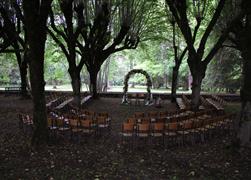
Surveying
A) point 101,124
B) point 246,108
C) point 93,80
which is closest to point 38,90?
point 101,124

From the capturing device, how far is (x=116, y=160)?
8.03 m

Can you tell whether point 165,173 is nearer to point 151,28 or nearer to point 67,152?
point 67,152

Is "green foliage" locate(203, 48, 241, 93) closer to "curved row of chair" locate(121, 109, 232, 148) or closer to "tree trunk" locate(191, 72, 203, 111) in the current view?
"tree trunk" locate(191, 72, 203, 111)

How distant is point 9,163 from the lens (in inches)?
297

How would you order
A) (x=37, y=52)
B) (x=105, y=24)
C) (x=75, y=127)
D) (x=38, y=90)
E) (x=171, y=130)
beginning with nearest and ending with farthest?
(x=37, y=52), (x=38, y=90), (x=171, y=130), (x=75, y=127), (x=105, y=24)

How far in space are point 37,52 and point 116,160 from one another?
4066 mm

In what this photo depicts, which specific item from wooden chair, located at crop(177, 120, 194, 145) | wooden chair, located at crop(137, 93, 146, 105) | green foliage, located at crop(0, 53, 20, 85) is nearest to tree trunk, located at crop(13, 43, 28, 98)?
wooden chair, located at crop(137, 93, 146, 105)

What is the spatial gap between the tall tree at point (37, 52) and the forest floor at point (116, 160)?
0.67 meters

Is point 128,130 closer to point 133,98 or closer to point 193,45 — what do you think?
point 193,45

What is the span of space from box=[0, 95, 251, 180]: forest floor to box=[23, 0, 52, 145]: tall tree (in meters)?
0.67

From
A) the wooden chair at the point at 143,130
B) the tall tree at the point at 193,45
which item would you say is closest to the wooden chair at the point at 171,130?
the wooden chair at the point at 143,130

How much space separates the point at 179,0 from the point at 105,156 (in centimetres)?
864

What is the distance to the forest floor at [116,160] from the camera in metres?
6.88

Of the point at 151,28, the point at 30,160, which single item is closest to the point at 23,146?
the point at 30,160
